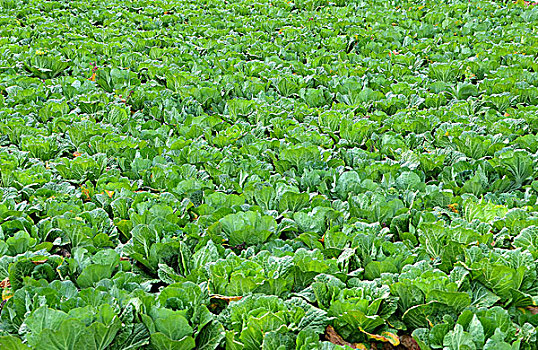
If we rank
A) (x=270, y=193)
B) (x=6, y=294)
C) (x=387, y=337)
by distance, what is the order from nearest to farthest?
(x=387, y=337), (x=6, y=294), (x=270, y=193)

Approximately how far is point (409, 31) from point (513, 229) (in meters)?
4.05

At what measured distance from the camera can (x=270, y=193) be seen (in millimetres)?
2787

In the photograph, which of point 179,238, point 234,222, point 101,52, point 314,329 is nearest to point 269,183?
point 234,222

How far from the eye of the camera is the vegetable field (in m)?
1.97

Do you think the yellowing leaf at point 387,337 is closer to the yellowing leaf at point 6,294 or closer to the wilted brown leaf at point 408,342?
the wilted brown leaf at point 408,342

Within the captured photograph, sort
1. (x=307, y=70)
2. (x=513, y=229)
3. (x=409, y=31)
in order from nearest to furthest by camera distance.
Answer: (x=513, y=229)
(x=307, y=70)
(x=409, y=31)

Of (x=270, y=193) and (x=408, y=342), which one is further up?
(x=270, y=193)

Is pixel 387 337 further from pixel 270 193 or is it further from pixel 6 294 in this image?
pixel 6 294

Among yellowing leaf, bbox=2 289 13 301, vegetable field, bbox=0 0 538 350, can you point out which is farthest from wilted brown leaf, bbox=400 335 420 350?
yellowing leaf, bbox=2 289 13 301

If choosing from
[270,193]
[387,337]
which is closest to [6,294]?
[270,193]

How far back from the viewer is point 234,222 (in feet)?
8.18

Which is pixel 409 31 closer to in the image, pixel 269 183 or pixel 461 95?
pixel 461 95

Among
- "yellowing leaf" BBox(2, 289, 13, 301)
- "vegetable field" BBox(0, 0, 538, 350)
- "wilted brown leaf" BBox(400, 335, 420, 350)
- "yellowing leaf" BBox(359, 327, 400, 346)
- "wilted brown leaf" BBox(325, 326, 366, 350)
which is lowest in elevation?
"wilted brown leaf" BBox(400, 335, 420, 350)

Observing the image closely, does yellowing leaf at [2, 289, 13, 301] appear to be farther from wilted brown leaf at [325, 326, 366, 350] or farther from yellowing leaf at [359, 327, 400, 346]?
yellowing leaf at [359, 327, 400, 346]
